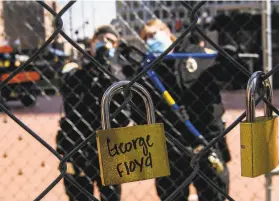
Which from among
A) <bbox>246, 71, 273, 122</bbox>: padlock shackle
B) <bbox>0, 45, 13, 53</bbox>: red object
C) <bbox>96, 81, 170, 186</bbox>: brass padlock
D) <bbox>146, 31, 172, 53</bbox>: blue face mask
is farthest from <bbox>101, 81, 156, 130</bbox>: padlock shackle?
<bbox>0, 45, 13, 53</bbox>: red object

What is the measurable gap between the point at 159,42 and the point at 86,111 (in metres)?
0.51

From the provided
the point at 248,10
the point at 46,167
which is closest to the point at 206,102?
the point at 46,167

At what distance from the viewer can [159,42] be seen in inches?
105

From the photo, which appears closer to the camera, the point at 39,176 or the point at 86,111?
the point at 86,111

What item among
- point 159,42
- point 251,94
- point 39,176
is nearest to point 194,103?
point 159,42

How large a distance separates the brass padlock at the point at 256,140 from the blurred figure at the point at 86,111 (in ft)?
5.04

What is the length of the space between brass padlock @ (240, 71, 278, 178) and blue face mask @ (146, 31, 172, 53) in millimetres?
1741

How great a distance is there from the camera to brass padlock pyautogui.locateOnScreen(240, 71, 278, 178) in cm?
86

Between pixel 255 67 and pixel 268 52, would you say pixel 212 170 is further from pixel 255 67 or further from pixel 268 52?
pixel 255 67

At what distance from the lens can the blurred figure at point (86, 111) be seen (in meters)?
2.50

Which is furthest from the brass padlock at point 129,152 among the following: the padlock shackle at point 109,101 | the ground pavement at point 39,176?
the ground pavement at point 39,176

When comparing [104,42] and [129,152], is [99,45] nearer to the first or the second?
[104,42]

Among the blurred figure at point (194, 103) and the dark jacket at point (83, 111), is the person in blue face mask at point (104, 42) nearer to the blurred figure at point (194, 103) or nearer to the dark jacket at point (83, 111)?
the dark jacket at point (83, 111)

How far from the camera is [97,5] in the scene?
2.39 m
